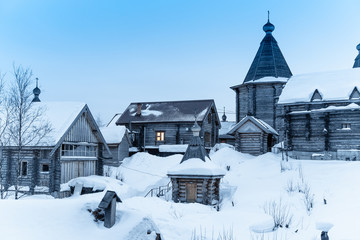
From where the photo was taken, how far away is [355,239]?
11680 millimetres

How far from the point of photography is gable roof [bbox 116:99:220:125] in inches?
1389

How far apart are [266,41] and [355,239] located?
28.6 meters

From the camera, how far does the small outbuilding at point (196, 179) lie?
18.3 metres

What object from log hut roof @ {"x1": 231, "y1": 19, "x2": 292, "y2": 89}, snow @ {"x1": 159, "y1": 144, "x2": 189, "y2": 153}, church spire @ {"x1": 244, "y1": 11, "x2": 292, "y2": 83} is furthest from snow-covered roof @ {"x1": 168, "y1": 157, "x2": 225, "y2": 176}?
church spire @ {"x1": 244, "y1": 11, "x2": 292, "y2": 83}

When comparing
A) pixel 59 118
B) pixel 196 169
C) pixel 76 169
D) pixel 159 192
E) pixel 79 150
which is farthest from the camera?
pixel 79 150

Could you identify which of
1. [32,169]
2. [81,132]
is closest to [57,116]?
[81,132]

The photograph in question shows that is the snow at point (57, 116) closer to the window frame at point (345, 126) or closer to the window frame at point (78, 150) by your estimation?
the window frame at point (78, 150)

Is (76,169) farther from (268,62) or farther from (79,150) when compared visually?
(268,62)

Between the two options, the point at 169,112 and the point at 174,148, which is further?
the point at 169,112

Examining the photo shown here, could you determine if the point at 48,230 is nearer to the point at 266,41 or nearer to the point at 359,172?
the point at 359,172

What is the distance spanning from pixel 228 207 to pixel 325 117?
12617 millimetres

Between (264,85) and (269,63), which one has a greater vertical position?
(269,63)

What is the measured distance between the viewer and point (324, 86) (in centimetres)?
2678

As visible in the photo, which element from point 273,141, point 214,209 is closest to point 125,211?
point 214,209
